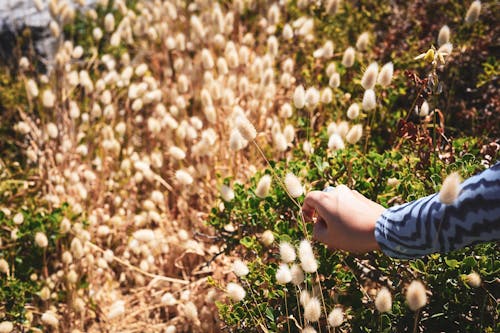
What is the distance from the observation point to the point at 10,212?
203 centimetres

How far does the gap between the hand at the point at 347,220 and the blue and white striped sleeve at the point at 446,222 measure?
0.03m

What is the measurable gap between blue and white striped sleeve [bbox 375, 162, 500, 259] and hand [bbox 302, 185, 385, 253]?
0.11ft

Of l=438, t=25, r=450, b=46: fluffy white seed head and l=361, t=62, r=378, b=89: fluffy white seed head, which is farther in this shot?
l=438, t=25, r=450, b=46: fluffy white seed head

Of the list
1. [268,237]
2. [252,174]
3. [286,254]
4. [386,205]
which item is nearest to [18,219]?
[252,174]

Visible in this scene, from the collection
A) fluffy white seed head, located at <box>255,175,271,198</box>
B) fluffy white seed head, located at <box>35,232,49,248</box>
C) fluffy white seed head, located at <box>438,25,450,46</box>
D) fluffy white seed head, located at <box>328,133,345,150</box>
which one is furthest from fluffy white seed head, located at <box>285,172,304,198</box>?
fluffy white seed head, located at <box>35,232,49,248</box>

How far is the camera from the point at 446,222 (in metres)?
0.90

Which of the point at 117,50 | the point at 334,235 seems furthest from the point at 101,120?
the point at 334,235

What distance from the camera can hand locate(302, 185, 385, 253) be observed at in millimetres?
1037

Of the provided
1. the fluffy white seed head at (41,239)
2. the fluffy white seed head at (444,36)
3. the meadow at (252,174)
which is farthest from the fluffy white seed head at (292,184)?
the fluffy white seed head at (41,239)

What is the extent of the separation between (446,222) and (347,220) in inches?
8.1

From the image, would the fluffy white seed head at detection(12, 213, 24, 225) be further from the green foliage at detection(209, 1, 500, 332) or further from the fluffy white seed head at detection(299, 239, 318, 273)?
the fluffy white seed head at detection(299, 239, 318, 273)

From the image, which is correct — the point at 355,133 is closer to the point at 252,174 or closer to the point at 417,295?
the point at 252,174

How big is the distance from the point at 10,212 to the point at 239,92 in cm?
106

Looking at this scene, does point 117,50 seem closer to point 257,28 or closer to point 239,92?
point 257,28
